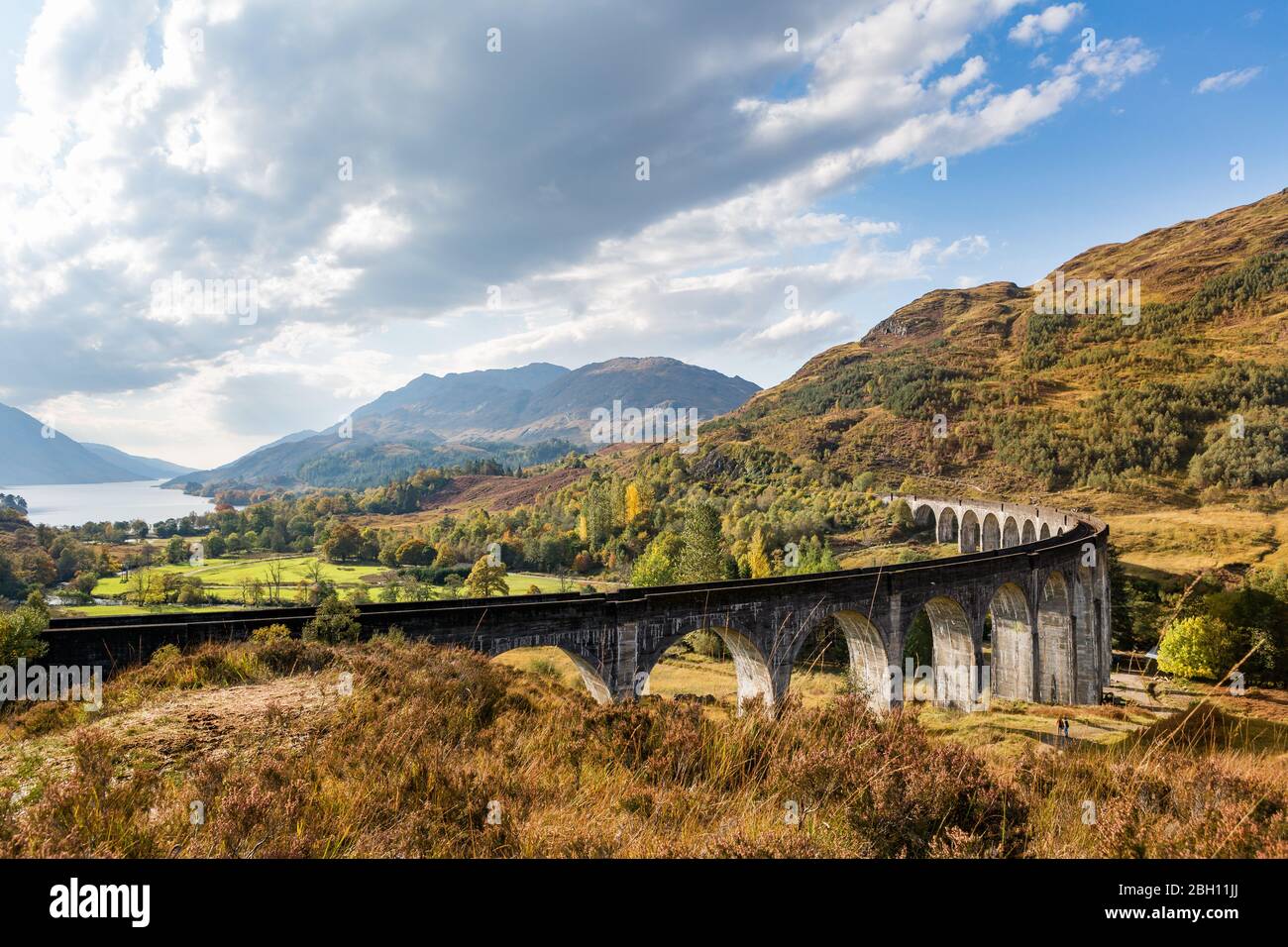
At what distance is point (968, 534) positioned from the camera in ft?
245

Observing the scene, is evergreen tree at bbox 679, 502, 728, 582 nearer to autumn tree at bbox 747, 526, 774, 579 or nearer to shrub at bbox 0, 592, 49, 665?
autumn tree at bbox 747, 526, 774, 579

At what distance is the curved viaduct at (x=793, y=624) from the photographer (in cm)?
1459

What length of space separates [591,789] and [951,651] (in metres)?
27.7

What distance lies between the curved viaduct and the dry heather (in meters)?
3.38

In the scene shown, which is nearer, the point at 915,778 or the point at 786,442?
the point at 915,778

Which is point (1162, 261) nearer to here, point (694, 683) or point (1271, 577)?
point (1271, 577)

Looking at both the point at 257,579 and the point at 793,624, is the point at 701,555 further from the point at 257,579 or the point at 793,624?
the point at 257,579

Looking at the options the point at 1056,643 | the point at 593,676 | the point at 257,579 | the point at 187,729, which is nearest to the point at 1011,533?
the point at 1056,643

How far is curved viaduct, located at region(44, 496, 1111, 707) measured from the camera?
47.9 ft

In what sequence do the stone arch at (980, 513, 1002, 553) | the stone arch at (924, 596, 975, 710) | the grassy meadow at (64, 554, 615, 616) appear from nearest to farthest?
the stone arch at (924, 596, 975, 710) → the stone arch at (980, 513, 1002, 553) → the grassy meadow at (64, 554, 615, 616)

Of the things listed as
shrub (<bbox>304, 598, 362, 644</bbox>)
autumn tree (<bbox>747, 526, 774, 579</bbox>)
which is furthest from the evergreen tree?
shrub (<bbox>304, 598, 362, 644</bbox>)
